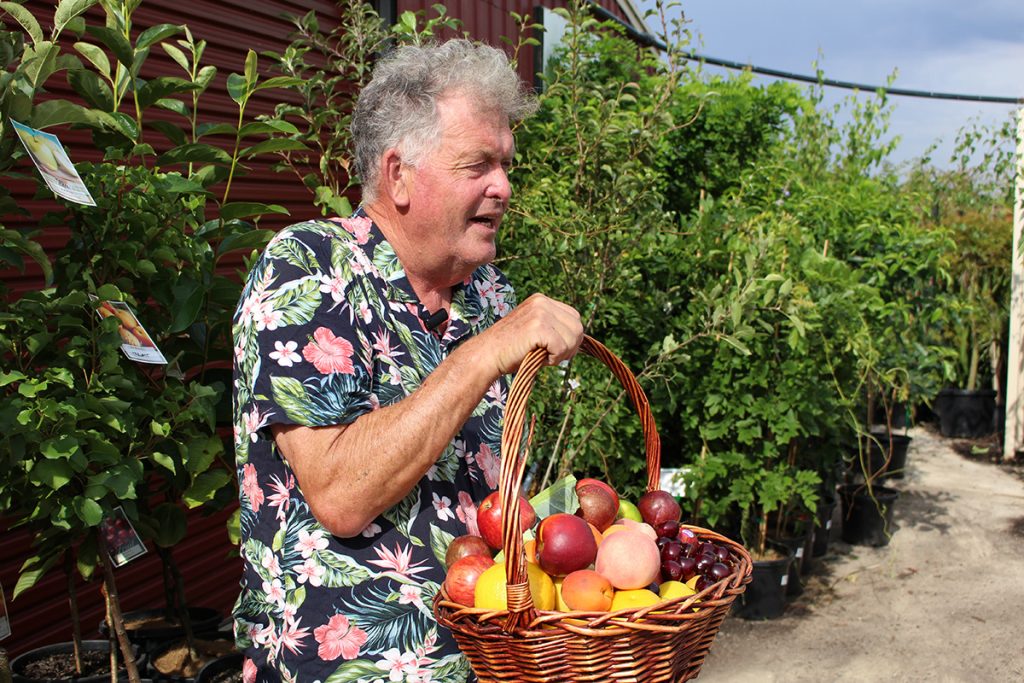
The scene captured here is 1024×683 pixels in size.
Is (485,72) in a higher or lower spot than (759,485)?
higher

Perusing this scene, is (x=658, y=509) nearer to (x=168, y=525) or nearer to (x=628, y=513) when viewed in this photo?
(x=628, y=513)

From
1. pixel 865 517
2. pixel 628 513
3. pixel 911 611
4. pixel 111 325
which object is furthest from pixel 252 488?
pixel 865 517

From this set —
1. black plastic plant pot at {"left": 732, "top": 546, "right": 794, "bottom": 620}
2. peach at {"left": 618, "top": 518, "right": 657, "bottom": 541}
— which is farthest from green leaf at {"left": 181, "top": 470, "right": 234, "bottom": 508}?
black plastic plant pot at {"left": 732, "top": 546, "right": 794, "bottom": 620}

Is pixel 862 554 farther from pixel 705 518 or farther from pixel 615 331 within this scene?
pixel 615 331

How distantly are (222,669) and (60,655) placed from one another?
1.66 ft

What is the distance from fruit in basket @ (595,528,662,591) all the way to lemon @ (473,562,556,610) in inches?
3.7

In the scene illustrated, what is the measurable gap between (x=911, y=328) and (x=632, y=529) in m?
4.85

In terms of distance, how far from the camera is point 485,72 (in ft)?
5.73

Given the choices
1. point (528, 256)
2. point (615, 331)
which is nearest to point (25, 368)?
point (528, 256)

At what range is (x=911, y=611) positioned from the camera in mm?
4551

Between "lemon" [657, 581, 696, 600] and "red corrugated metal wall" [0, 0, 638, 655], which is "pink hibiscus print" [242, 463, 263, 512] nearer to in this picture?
"lemon" [657, 581, 696, 600]

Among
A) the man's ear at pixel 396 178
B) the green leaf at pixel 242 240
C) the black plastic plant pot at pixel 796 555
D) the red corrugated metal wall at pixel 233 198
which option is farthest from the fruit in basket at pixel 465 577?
the black plastic plant pot at pixel 796 555

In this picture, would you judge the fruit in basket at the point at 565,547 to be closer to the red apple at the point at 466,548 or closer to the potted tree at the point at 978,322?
the red apple at the point at 466,548

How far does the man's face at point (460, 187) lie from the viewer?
5.59ft
